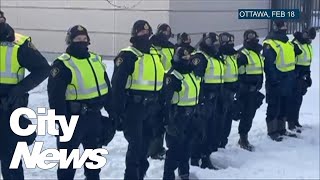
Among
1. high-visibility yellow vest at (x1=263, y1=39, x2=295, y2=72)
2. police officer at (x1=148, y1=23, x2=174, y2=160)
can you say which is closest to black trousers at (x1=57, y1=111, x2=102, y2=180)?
police officer at (x1=148, y1=23, x2=174, y2=160)

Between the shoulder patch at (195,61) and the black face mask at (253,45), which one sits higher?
the black face mask at (253,45)

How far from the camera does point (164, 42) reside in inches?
400

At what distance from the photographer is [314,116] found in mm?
14297

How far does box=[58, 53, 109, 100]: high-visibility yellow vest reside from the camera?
23.1 feet

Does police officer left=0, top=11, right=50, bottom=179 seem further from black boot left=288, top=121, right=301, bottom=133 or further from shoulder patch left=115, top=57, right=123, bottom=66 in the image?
black boot left=288, top=121, right=301, bottom=133

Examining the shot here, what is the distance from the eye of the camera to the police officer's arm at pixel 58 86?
6.93 meters

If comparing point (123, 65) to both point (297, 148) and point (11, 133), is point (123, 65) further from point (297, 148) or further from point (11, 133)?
point (297, 148)

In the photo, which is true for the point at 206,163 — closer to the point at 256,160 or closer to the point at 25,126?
the point at 256,160

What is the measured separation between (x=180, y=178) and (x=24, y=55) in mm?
2850

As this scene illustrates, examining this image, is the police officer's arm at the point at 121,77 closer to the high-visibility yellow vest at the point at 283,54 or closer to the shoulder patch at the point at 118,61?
the shoulder patch at the point at 118,61

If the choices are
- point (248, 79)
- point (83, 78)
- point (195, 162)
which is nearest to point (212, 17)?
point (248, 79)

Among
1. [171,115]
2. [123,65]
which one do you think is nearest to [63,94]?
[123,65]

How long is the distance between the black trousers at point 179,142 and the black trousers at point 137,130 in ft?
1.40

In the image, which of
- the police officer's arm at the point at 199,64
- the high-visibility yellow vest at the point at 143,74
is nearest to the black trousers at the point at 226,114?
the police officer's arm at the point at 199,64
